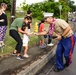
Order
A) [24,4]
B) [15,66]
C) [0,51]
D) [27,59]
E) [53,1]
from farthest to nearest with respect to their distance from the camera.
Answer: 1. [53,1]
2. [24,4]
3. [0,51]
4. [27,59]
5. [15,66]

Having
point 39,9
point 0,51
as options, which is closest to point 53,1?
point 39,9

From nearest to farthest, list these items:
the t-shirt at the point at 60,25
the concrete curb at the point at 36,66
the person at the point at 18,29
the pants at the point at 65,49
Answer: the concrete curb at the point at 36,66
the t-shirt at the point at 60,25
the pants at the point at 65,49
the person at the point at 18,29

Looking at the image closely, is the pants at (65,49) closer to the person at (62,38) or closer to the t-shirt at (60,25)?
the person at (62,38)

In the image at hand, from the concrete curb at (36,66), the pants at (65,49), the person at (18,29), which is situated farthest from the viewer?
the person at (18,29)

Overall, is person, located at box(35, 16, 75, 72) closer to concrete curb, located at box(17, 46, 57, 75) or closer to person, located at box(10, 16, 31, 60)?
concrete curb, located at box(17, 46, 57, 75)

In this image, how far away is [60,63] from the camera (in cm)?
880

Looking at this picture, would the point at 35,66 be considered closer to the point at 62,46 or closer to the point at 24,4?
the point at 62,46

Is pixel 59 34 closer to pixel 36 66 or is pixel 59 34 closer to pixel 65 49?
pixel 65 49

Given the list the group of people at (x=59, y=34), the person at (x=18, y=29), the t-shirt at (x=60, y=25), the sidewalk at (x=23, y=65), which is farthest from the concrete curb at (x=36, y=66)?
the t-shirt at (x=60, y=25)

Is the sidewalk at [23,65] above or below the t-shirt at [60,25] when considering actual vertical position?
below

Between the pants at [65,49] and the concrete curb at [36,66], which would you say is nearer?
the concrete curb at [36,66]

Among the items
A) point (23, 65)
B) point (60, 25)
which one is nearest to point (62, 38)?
point (60, 25)

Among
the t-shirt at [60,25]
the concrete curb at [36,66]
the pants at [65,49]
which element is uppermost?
the t-shirt at [60,25]

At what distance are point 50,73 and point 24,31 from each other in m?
1.85
